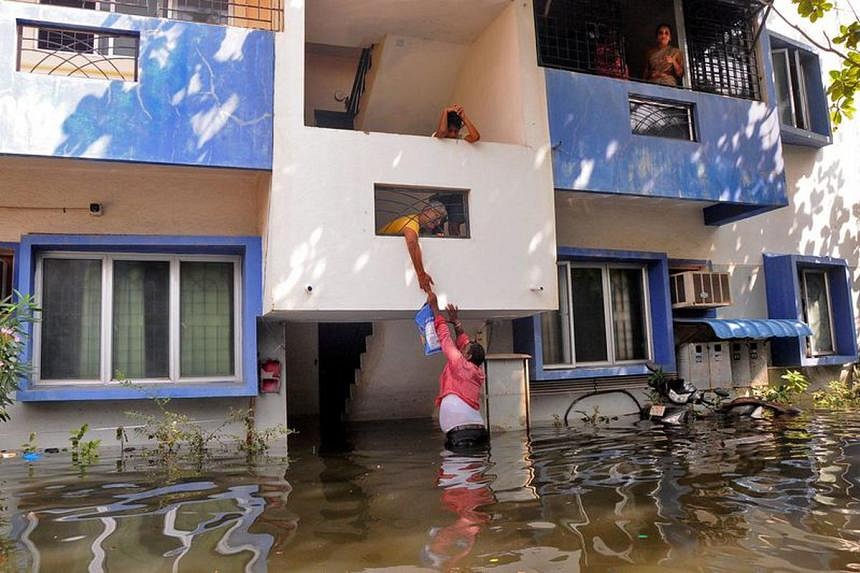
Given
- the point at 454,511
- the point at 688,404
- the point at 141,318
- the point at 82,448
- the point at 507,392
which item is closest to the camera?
the point at 454,511

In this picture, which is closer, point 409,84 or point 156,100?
point 156,100

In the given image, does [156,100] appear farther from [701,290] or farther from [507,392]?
[701,290]

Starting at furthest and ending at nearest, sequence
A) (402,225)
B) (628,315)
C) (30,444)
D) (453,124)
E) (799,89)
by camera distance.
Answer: (799,89), (628,315), (453,124), (402,225), (30,444)

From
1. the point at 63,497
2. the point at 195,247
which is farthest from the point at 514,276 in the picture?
the point at 63,497

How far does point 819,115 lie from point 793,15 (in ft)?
6.14

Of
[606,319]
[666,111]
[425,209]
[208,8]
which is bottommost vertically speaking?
[606,319]

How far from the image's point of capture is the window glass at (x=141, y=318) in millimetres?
7617

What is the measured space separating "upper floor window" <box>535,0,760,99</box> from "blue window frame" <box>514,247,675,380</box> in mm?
2770

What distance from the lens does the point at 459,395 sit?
716 centimetres

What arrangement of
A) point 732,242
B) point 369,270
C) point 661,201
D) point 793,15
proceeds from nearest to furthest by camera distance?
point 369,270
point 661,201
point 732,242
point 793,15

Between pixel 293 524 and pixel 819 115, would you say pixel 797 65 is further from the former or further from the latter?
pixel 293 524

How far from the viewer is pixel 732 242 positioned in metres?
11.1

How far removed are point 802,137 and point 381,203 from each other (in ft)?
26.7

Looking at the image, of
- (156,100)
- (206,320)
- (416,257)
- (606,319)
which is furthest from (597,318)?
(156,100)
